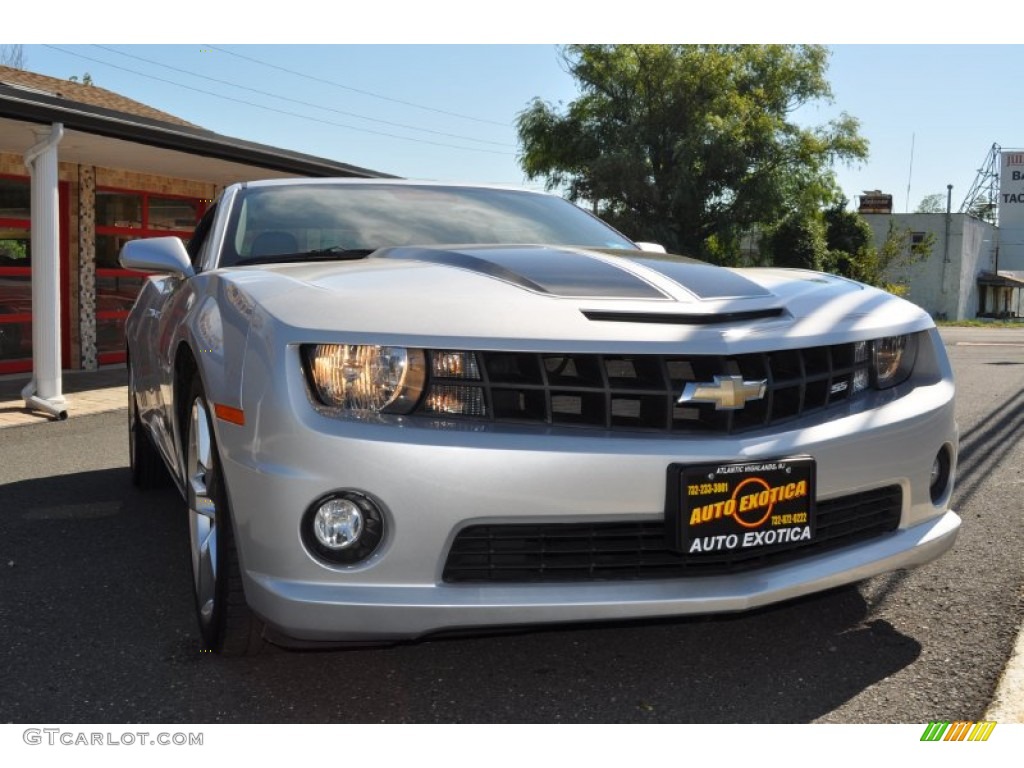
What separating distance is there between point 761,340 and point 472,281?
0.76 meters

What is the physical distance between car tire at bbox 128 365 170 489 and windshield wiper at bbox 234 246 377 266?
6.03ft

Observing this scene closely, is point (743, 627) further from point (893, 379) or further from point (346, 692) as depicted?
point (346, 692)

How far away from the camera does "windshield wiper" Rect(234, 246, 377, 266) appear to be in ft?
11.2

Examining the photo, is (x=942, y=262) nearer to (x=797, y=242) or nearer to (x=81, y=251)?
(x=797, y=242)

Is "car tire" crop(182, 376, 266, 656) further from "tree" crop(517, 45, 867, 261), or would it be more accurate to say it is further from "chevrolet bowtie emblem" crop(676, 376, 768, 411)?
"tree" crop(517, 45, 867, 261)

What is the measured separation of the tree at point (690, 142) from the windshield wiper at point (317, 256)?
3221 centimetres

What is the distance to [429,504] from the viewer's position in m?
2.26

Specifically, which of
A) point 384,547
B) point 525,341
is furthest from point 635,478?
point 384,547

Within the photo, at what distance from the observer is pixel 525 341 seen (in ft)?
7.71

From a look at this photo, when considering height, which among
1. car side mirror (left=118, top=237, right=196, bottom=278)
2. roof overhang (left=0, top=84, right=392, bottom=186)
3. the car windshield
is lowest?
car side mirror (left=118, top=237, right=196, bottom=278)

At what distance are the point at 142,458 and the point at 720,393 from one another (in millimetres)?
3539

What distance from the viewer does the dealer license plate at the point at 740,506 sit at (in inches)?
92.0

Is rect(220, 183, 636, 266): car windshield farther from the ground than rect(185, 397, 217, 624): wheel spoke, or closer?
farther from the ground

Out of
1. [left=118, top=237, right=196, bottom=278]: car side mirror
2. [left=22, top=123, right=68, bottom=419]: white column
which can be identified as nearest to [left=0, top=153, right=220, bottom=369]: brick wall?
[left=22, top=123, right=68, bottom=419]: white column
